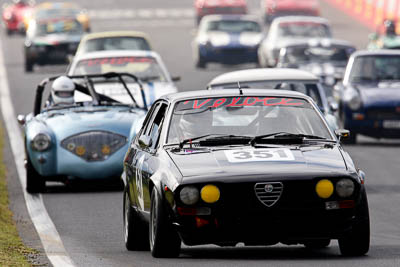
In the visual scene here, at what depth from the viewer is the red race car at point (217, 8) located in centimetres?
5125

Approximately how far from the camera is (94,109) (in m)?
15.7

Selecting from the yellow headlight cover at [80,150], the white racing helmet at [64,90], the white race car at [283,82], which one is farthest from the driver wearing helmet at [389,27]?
the yellow headlight cover at [80,150]

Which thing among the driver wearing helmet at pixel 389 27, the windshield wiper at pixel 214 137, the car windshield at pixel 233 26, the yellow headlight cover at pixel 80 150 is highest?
the windshield wiper at pixel 214 137

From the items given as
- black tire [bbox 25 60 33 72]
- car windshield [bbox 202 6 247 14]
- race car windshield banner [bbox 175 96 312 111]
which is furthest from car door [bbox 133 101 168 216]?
car windshield [bbox 202 6 247 14]

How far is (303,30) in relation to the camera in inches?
1297

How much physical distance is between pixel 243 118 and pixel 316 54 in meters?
14.8

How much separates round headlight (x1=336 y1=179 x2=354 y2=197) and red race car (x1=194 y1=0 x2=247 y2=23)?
4260 cm

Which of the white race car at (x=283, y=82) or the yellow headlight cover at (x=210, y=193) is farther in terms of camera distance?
the white race car at (x=283, y=82)

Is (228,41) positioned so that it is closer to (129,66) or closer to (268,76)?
(129,66)

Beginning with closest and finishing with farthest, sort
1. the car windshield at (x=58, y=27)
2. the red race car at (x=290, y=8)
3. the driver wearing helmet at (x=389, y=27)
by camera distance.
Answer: the driver wearing helmet at (x=389, y=27)
the car windshield at (x=58, y=27)
the red race car at (x=290, y=8)

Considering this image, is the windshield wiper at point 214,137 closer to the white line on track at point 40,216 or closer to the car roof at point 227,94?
the car roof at point 227,94

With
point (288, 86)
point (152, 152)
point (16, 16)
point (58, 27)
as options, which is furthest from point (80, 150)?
Result: point (16, 16)

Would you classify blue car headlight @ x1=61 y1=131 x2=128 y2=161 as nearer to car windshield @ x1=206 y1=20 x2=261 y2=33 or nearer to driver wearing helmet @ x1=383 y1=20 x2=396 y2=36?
driver wearing helmet @ x1=383 y1=20 x2=396 y2=36

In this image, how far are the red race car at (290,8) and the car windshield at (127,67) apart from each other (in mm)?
29335
